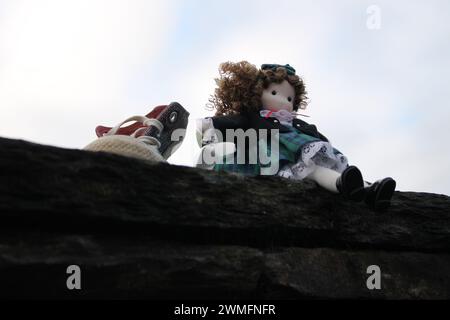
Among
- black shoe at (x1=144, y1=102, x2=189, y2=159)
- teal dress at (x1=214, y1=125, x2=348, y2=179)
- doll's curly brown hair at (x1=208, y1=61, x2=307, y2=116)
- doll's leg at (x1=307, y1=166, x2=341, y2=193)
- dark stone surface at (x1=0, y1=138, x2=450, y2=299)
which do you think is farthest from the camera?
doll's curly brown hair at (x1=208, y1=61, x2=307, y2=116)

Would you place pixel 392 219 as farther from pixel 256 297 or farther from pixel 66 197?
pixel 66 197

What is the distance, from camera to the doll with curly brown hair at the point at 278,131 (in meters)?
3.11

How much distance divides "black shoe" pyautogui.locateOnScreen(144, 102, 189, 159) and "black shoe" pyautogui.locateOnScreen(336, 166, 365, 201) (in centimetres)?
146

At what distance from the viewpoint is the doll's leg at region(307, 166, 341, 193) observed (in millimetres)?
3224

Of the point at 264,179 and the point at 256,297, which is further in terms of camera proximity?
the point at 264,179

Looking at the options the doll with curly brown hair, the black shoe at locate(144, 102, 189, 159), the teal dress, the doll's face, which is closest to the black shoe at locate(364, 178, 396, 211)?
the doll with curly brown hair

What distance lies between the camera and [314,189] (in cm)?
309

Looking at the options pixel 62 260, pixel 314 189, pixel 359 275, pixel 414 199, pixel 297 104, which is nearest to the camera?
pixel 62 260

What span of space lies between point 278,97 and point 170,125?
934 millimetres

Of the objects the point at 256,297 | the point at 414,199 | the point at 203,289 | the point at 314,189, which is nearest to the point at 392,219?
the point at 414,199

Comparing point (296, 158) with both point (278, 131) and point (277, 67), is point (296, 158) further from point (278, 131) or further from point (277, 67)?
point (277, 67)

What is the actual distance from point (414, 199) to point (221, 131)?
147 cm

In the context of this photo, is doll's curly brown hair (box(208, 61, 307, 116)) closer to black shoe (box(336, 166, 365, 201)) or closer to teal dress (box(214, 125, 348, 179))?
teal dress (box(214, 125, 348, 179))

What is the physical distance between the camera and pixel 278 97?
169 inches
